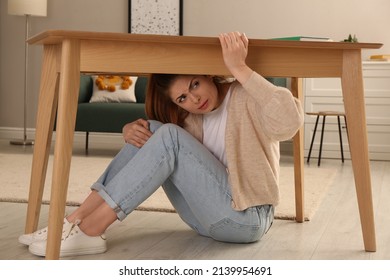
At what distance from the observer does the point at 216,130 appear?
7.39 ft

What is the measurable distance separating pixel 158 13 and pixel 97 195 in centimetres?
456

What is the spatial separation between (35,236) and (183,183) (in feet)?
1.59

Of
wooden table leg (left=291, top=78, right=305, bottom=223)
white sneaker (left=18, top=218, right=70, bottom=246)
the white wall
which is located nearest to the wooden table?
white sneaker (left=18, top=218, right=70, bottom=246)

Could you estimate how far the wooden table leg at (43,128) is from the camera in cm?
225

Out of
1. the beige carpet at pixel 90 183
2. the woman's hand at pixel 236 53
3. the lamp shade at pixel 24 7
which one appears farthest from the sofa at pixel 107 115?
the woman's hand at pixel 236 53

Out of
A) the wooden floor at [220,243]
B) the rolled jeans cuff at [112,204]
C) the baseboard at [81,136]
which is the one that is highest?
the rolled jeans cuff at [112,204]

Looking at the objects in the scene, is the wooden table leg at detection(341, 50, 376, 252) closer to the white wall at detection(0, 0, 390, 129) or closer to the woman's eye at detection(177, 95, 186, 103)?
the woman's eye at detection(177, 95, 186, 103)

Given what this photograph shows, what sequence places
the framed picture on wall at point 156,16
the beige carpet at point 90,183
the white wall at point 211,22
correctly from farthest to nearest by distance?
the framed picture on wall at point 156,16 → the white wall at point 211,22 → the beige carpet at point 90,183

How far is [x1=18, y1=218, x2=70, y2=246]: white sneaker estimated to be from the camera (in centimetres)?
214

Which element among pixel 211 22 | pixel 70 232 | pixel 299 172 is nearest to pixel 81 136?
pixel 211 22

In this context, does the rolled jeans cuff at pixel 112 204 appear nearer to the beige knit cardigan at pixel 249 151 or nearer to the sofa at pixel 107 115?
the beige knit cardigan at pixel 249 151

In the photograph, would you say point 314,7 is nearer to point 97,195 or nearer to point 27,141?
point 27,141
